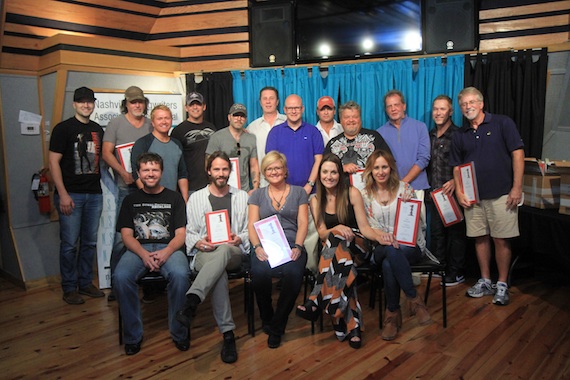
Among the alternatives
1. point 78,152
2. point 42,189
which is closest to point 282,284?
point 78,152

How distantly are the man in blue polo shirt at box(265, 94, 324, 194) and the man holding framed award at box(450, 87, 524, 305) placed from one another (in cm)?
114

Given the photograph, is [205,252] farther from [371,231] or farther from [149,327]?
[371,231]

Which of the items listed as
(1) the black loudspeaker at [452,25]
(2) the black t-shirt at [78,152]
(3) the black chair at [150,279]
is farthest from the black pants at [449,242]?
(2) the black t-shirt at [78,152]

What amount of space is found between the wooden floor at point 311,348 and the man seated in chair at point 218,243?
0.23 metres

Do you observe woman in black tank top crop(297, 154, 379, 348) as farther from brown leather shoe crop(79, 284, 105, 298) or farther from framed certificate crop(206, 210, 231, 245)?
brown leather shoe crop(79, 284, 105, 298)

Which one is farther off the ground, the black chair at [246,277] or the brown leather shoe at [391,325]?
the black chair at [246,277]

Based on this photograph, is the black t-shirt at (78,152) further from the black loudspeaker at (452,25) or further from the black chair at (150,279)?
the black loudspeaker at (452,25)

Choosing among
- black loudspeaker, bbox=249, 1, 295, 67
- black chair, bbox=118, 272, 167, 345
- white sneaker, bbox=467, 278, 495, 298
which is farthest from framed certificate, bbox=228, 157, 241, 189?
white sneaker, bbox=467, 278, 495, 298

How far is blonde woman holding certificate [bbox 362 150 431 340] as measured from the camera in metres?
3.09

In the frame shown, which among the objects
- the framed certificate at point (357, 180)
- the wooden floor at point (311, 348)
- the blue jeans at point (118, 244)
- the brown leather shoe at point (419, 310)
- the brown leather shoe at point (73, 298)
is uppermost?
the framed certificate at point (357, 180)

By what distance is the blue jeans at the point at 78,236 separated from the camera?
399 cm

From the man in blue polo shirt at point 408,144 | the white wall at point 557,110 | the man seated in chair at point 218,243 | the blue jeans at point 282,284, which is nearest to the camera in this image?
the man seated in chair at point 218,243

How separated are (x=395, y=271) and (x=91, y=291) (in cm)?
263

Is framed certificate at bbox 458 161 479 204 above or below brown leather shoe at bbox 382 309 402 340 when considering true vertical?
above
